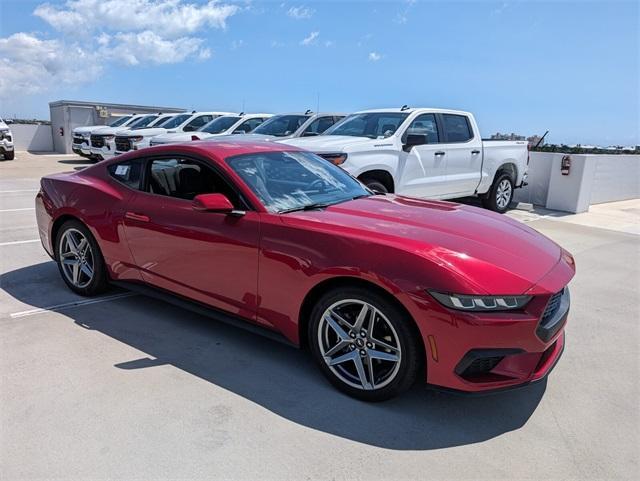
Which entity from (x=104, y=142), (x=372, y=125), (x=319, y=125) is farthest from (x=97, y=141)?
(x=372, y=125)

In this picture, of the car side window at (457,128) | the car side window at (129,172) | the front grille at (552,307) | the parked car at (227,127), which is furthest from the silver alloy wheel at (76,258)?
the parked car at (227,127)

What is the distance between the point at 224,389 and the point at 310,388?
55cm

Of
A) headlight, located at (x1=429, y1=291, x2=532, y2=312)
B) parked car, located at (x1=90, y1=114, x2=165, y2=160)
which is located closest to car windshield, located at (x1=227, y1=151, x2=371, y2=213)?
→ headlight, located at (x1=429, y1=291, x2=532, y2=312)

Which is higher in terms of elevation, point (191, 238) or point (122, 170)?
point (122, 170)

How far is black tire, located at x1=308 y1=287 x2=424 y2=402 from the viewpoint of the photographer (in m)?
2.71

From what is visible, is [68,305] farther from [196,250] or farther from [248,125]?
[248,125]

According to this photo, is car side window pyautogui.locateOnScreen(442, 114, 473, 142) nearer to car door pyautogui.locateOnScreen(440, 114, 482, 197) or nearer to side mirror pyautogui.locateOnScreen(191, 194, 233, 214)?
car door pyautogui.locateOnScreen(440, 114, 482, 197)

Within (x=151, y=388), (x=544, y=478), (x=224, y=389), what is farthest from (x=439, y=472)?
(x=151, y=388)

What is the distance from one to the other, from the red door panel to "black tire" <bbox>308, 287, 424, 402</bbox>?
545 millimetres

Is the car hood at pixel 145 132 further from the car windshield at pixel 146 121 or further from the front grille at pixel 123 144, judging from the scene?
the car windshield at pixel 146 121

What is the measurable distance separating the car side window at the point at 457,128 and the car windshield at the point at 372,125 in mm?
1039

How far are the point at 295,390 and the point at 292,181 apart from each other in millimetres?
1590

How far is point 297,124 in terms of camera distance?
1131 cm

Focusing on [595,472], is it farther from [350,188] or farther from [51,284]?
[51,284]
